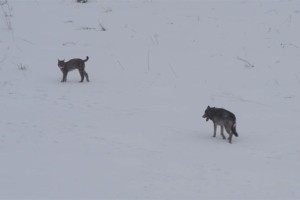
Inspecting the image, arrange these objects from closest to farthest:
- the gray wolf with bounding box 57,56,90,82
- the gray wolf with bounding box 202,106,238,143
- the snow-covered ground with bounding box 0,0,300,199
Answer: the snow-covered ground with bounding box 0,0,300,199
the gray wolf with bounding box 202,106,238,143
the gray wolf with bounding box 57,56,90,82

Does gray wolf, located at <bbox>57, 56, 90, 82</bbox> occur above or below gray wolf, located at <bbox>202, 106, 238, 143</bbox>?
above

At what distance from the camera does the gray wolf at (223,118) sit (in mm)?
11930

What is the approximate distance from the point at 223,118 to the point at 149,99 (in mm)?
2923

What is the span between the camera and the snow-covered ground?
31.1ft

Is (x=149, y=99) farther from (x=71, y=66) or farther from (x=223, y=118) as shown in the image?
(x=223, y=118)

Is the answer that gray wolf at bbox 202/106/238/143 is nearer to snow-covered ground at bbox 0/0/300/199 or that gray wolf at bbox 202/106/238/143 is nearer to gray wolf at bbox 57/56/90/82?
snow-covered ground at bbox 0/0/300/199

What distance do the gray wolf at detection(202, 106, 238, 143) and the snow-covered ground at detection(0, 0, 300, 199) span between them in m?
0.34

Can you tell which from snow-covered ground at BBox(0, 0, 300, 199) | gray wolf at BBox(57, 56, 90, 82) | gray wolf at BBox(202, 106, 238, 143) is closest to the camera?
snow-covered ground at BBox(0, 0, 300, 199)

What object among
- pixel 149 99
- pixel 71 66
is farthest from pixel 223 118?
pixel 71 66

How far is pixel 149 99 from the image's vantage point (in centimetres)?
1455

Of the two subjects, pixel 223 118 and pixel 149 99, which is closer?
pixel 223 118

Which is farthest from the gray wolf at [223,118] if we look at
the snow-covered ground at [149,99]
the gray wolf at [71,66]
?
the gray wolf at [71,66]

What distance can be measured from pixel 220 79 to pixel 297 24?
603cm

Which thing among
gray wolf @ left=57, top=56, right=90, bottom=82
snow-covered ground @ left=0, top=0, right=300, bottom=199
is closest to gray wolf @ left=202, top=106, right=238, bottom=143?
snow-covered ground @ left=0, top=0, right=300, bottom=199
